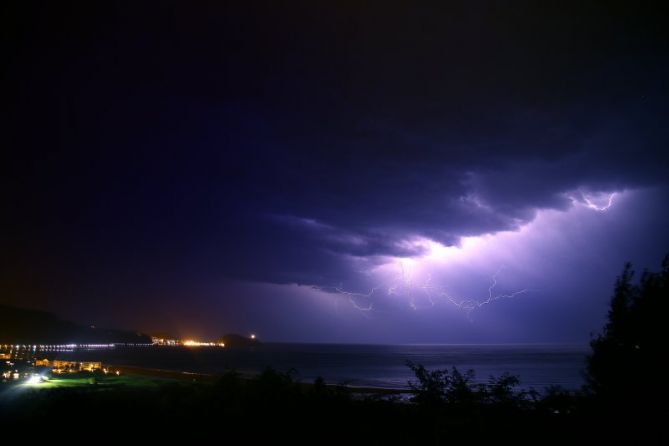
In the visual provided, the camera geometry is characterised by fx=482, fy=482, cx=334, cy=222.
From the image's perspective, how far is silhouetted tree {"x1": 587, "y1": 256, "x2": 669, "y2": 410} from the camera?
1092cm

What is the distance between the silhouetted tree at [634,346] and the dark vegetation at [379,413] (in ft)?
0.24

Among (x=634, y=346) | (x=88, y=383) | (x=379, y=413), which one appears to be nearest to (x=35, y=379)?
(x=88, y=383)

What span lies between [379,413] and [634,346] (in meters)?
9.49

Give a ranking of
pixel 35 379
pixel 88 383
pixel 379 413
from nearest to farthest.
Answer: pixel 379 413 → pixel 88 383 → pixel 35 379

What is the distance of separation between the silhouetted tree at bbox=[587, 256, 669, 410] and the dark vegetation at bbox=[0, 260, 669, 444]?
0.07 meters

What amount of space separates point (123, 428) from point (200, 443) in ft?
6.26

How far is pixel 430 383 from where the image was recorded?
10.1 meters

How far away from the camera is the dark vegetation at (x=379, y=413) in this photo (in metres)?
7.80

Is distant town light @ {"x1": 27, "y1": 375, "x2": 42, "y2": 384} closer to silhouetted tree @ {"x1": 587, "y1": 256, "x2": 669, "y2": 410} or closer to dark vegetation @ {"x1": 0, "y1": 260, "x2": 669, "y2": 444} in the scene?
dark vegetation @ {"x1": 0, "y1": 260, "x2": 669, "y2": 444}

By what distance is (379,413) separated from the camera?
396 inches

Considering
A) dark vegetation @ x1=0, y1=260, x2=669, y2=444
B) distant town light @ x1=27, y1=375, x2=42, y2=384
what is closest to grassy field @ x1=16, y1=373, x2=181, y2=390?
distant town light @ x1=27, y1=375, x2=42, y2=384

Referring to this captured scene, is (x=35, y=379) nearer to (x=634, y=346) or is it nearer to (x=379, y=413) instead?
(x=379, y=413)

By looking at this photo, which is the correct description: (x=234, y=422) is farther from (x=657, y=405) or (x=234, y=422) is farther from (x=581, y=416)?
(x=657, y=405)

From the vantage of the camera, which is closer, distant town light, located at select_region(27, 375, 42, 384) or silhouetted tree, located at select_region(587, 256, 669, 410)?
silhouetted tree, located at select_region(587, 256, 669, 410)
